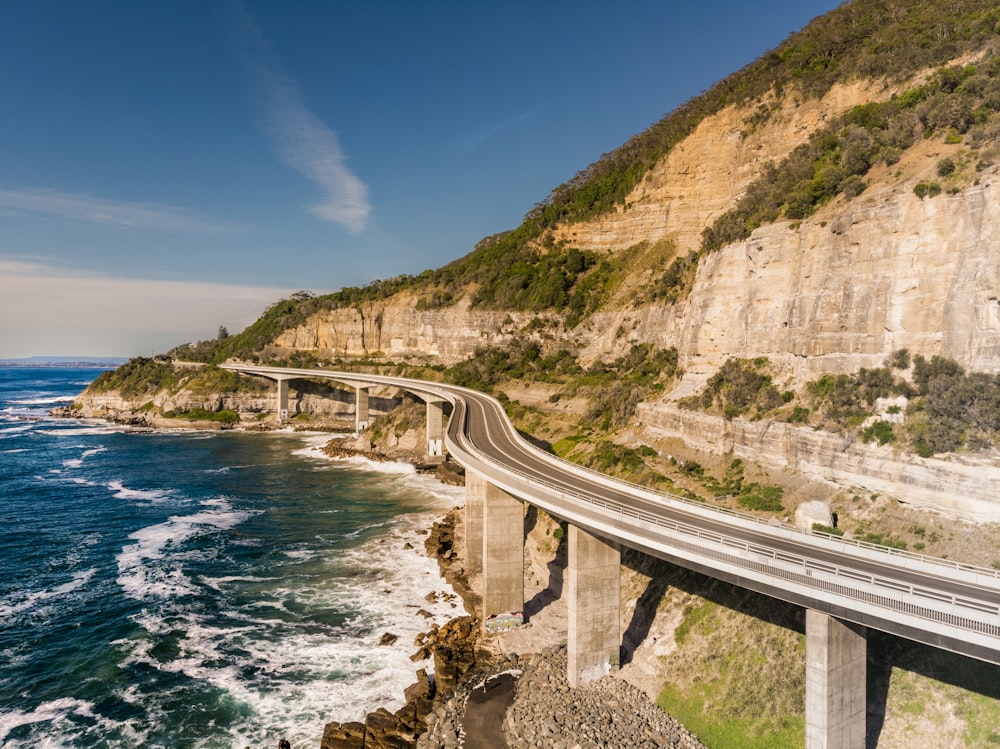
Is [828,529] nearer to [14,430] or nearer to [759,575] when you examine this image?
[759,575]

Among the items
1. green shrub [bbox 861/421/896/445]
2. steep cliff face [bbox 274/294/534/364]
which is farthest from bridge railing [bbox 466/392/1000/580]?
steep cliff face [bbox 274/294/534/364]

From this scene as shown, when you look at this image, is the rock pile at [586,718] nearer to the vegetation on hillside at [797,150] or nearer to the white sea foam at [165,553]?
the white sea foam at [165,553]

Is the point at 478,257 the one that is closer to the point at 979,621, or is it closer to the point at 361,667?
the point at 361,667

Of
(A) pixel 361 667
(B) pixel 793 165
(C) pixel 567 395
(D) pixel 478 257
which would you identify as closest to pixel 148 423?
(D) pixel 478 257

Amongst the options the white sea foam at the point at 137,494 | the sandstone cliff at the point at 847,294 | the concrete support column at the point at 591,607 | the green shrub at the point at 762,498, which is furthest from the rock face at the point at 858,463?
the white sea foam at the point at 137,494

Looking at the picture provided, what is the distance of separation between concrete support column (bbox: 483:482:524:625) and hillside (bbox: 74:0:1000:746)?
709 cm

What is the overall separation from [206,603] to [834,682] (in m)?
36.5

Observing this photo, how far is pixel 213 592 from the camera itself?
38250mm

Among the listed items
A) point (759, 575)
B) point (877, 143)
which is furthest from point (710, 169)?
point (759, 575)

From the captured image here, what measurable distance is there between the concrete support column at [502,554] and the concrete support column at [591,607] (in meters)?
7.46

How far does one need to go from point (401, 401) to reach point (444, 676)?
78.1 m

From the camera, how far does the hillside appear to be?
24172 millimetres

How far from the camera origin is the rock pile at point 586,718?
876 inches

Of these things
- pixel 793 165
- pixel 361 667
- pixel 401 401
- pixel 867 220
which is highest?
pixel 793 165
